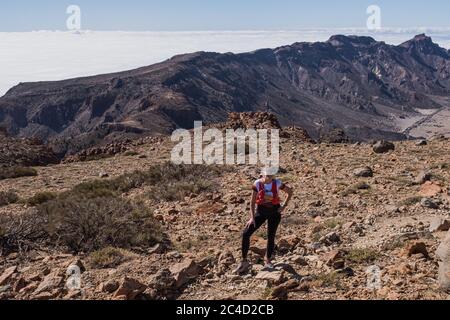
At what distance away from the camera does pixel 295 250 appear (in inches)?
352

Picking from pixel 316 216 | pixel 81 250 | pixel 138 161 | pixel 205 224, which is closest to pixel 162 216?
pixel 205 224

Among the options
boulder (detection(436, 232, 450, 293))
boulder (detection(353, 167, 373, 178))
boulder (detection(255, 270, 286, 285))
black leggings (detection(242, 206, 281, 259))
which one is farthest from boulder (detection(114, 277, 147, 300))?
boulder (detection(353, 167, 373, 178))

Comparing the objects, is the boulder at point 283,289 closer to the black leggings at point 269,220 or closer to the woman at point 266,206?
the woman at point 266,206

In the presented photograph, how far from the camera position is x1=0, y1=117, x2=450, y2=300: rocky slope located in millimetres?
6977

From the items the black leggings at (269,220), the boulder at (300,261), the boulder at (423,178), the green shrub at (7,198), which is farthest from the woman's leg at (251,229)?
the green shrub at (7,198)

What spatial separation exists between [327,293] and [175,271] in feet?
8.05

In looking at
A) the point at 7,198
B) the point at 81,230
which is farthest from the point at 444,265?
the point at 7,198

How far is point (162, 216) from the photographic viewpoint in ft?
39.0

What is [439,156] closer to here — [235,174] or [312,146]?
[312,146]

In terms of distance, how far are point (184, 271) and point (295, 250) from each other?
245 cm

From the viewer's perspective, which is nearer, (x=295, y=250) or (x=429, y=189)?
(x=295, y=250)

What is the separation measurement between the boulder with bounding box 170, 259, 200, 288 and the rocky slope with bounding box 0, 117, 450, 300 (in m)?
0.02

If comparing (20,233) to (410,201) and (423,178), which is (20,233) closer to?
(410,201)

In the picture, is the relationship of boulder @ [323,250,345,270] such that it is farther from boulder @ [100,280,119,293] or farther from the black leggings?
boulder @ [100,280,119,293]
